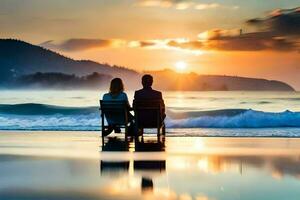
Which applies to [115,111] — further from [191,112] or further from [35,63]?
[35,63]

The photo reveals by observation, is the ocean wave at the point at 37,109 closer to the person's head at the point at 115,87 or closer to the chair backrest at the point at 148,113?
the person's head at the point at 115,87

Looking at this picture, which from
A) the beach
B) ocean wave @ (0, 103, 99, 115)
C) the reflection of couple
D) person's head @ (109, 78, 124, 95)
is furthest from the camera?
ocean wave @ (0, 103, 99, 115)

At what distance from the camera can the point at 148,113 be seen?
17.8 m

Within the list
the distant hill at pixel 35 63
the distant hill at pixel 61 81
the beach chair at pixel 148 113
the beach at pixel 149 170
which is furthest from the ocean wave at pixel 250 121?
the distant hill at pixel 61 81

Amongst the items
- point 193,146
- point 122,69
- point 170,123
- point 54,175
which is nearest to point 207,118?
point 170,123

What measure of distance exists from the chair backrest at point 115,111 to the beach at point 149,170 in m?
1.09

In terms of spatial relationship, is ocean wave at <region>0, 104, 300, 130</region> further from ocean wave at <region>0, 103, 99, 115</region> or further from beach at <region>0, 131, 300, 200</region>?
beach at <region>0, 131, 300, 200</region>

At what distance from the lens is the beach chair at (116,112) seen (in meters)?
17.7

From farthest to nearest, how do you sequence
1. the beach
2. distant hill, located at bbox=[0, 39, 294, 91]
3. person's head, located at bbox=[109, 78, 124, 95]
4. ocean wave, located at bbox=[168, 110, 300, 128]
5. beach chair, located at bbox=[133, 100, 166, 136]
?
distant hill, located at bbox=[0, 39, 294, 91], ocean wave, located at bbox=[168, 110, 300, 128], person's head, located at bbox=[109, 78, 124, 95], beach chair, located at bbox=[133, 100, 166, 136], the beach

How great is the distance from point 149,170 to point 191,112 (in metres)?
26.0

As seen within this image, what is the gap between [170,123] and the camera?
2738cm

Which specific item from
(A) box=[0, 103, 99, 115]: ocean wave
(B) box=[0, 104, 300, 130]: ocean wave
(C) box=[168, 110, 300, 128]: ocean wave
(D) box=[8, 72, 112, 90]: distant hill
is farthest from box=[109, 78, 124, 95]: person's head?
(D) box=[8, 72, 112, 90]: distant hill

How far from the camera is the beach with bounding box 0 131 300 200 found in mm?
8539

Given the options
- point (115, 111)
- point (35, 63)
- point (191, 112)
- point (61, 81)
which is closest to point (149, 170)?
point (115, 111)
